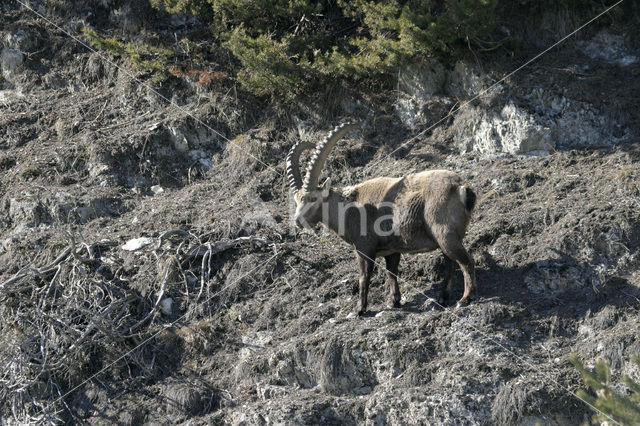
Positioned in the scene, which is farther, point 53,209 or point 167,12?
point 167,12

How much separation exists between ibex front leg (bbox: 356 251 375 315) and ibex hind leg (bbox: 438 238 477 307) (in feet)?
3.75

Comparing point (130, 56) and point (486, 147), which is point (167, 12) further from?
point (486, 147)

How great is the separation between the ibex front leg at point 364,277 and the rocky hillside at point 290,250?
0.60 feet

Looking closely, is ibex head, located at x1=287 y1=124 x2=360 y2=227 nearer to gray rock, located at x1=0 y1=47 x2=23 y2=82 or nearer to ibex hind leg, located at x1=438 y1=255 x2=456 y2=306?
ibex hind leg, located at x1=438 y1=255 x2=456 y2=306

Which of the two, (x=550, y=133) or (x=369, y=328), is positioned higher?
(x=550, y=133)

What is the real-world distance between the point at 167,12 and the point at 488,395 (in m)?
12.9

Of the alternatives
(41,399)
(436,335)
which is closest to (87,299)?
(41,399)

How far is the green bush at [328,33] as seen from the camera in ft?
47.0

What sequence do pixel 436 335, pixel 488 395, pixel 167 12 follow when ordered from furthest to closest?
1. pixel 167 12
2. pixel 436 335
3. pixel 488 395

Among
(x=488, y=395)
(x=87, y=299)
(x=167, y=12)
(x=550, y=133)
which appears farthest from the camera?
(x=167, y=12)

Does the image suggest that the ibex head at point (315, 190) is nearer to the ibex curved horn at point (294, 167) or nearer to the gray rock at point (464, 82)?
the ibex curved horn at point (294, 167)

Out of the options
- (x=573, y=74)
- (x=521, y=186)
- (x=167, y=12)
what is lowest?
(x=521, y=186)

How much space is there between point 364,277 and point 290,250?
1.89 m

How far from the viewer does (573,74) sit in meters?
14.2
